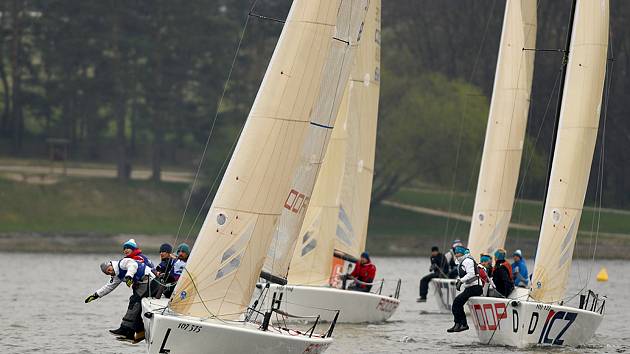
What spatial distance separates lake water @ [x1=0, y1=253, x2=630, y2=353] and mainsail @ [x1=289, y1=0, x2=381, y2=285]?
2097 mm

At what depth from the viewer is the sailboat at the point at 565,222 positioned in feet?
94.8

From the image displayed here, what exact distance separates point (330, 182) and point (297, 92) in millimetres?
12538

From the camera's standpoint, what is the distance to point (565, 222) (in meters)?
30.6

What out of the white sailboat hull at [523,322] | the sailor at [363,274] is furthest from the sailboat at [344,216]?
the white sailboat hull at [523,322]

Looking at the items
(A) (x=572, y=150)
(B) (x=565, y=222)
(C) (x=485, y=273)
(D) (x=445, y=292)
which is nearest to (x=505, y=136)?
(D) (x=445, y=292)

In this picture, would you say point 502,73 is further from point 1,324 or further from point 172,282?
point 172,282

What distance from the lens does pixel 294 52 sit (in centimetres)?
2377

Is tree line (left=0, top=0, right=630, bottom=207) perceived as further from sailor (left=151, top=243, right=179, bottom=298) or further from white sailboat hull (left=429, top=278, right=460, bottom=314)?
sailor (left=151, top=243, right=179, bottom=298)

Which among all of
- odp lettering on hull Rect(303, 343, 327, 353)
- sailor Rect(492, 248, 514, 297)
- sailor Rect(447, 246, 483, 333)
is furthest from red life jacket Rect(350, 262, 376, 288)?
odp lettering on hull Rect(303, 343, 327, 353)

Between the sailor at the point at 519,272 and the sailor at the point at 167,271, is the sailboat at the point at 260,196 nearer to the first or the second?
the sailor at the point at 167,271

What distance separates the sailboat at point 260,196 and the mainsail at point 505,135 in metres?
17.9

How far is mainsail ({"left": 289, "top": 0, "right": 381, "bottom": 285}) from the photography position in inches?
1390

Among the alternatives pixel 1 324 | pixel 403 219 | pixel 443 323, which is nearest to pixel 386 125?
pixel 403 219

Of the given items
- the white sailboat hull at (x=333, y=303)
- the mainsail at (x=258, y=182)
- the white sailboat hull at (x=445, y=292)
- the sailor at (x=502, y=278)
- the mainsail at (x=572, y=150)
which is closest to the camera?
the mainsail at (x=258, y=182)
